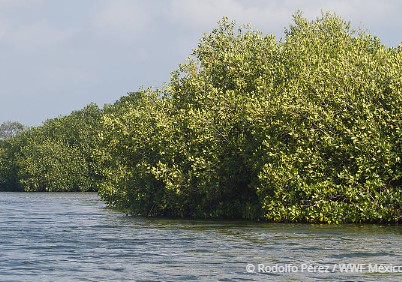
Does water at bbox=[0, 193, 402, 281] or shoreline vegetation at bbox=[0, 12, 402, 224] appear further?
shoreline vegetation at bbox=[0, 12, 402, 224]

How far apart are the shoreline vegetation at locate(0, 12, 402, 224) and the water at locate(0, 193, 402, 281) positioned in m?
1.66

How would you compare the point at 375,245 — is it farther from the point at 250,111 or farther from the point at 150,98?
the point at 150,98

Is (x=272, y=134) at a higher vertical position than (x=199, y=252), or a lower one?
higher

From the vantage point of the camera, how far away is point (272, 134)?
113ft

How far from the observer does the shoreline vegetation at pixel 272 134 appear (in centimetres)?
3148

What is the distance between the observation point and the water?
18344mm

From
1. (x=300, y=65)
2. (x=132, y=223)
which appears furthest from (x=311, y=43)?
(x=132, y=223)

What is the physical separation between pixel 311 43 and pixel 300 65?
14.1ft

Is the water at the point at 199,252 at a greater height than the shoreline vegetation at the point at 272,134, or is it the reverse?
the shoreline vegetation at the point at 272,134

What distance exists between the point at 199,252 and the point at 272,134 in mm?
12710

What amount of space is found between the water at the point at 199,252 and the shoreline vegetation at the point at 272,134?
1.66 m

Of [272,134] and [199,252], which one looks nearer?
[199,252]

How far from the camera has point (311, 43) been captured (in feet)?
134

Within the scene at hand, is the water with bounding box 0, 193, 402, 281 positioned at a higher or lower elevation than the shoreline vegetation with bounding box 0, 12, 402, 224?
lower
